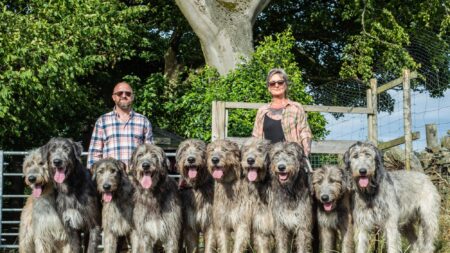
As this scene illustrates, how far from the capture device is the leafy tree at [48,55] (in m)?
11.6

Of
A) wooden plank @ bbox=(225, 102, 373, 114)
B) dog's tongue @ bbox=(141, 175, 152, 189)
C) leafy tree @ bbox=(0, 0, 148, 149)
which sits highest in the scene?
leafy tree @ bbox=(0, 0, 148, 149)

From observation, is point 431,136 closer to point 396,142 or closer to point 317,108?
point 396,142

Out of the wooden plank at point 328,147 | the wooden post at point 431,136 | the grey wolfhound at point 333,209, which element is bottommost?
the grey wolfhound at point 333,209

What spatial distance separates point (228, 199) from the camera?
737 cm

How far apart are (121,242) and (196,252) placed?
2.96ft

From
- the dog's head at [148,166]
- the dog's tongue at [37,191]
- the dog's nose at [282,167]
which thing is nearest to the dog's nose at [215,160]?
the dog's head at [148,166]

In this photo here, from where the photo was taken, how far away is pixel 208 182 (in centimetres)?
760

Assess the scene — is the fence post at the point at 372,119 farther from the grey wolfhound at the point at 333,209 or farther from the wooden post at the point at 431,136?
the grey wolfhound at the point at 333,209

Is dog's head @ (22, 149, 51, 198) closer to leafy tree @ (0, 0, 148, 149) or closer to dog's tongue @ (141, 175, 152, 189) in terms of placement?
dog's tongue @ (141, 175, 152, 189)

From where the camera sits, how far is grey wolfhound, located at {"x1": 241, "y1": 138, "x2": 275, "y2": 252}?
286 inches

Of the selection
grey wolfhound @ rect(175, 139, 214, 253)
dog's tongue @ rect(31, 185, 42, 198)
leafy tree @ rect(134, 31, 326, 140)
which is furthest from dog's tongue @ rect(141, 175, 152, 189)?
leafy tree @ rect(134, 31, 326, 140)

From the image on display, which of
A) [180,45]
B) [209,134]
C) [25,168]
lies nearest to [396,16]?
[180,45]

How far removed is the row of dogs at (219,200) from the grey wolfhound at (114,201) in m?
0.01

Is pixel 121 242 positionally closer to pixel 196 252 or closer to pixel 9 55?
pixel 196 252
